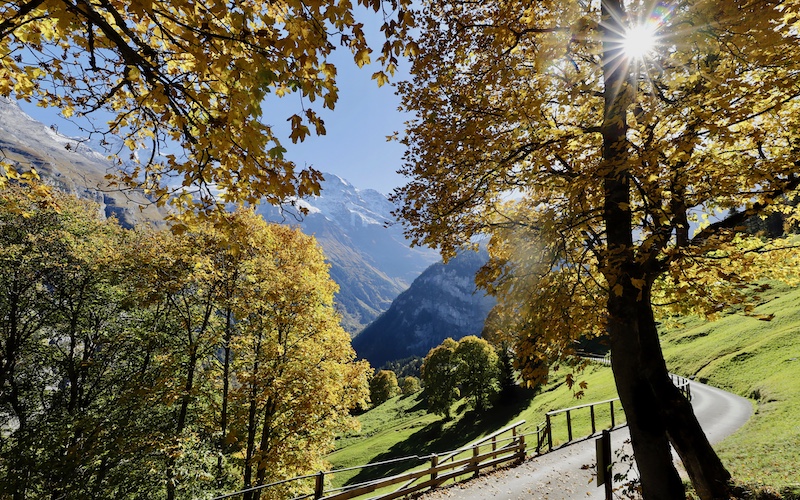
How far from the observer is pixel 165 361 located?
13734 millimetres

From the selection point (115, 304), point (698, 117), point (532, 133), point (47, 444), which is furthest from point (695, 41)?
point (115, 304)

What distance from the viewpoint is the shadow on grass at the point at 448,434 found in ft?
114

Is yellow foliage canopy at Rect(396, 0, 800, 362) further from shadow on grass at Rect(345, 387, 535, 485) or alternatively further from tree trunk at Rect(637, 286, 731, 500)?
shadow on grass at Rect(345, 387, 535, 485)

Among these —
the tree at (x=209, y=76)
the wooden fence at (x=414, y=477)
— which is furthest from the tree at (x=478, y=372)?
the tree at (x=209, y=76)

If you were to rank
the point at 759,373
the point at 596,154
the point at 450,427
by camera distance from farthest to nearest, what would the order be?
the point at 450,427, the point at 759,373, the point at 596,154

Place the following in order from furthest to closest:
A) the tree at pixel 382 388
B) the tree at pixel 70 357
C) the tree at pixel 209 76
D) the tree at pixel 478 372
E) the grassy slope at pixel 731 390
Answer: the tree at pixel 382 388 < the tree at pixel 478 372 < the tree at pixel 70 357 < the grassy slope at pixel 731 390 < the tree at pixel 209 76

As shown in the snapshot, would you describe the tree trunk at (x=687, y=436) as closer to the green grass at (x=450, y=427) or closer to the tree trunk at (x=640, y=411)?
the tree trunk at (x=640, y=411)

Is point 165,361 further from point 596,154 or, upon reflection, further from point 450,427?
point 450,427

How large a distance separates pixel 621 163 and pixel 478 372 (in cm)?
4152

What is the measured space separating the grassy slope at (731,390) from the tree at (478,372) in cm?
212

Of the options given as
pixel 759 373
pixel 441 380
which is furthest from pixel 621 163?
pixel 441 380

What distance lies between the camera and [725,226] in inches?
259

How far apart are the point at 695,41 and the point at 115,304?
23100 millimetres

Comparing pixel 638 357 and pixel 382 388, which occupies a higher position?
pixel 638 357
